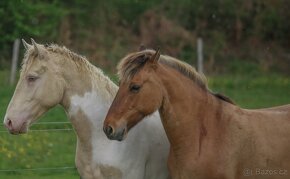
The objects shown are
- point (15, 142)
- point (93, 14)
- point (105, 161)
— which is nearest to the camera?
point (105, 161)

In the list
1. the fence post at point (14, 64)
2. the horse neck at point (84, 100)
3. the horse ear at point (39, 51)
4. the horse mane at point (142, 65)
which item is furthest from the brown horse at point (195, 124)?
the fence post at point (14, 64)

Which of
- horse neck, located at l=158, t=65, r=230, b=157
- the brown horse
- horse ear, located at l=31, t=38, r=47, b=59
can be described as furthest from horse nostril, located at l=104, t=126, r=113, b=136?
horse ear, located at l=31, t=38, r=47, b=59

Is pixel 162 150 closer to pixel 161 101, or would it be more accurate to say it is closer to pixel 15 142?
pixel 161 101

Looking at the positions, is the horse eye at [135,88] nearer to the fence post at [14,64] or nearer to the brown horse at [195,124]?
the brown horse at [195,124]

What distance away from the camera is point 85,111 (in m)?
6.84

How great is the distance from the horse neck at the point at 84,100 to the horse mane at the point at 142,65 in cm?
54

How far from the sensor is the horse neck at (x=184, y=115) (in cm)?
635

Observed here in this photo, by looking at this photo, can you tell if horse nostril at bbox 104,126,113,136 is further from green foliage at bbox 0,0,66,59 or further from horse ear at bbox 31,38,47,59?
green foliage at bbox 0,0,66,59

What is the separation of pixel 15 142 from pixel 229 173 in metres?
5.31

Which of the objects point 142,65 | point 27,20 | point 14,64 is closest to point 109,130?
point 142,65

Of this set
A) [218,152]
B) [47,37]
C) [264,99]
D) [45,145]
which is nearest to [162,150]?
[218,152]

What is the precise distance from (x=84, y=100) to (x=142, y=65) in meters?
0.80

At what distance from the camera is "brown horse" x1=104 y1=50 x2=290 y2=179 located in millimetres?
6191

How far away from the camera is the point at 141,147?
6.80m
